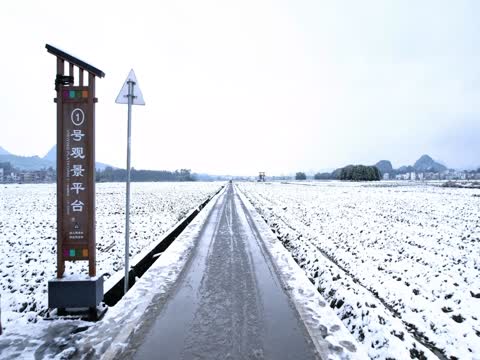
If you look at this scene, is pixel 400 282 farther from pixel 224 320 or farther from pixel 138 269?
Answer: pixel 138 269

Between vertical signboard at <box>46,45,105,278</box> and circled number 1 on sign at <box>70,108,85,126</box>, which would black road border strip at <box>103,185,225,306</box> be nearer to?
vertical signboard at <box>46,45,105,278</box>

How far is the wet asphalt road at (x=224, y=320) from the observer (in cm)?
343

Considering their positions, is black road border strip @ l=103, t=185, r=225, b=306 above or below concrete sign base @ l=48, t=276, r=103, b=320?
below

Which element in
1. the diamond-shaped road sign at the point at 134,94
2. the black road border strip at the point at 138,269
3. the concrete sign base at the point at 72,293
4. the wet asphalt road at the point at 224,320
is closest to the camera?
the wet asphalt road at the point at 224,320

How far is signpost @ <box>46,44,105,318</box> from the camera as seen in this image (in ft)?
13.4

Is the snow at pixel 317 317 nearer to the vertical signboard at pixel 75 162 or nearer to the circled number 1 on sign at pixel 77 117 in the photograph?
the vertical signboard at pixel 75 162

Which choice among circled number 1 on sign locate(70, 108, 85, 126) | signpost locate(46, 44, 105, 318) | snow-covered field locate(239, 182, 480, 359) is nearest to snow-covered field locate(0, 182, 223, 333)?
signpost locate(46, 44, 105, 318)

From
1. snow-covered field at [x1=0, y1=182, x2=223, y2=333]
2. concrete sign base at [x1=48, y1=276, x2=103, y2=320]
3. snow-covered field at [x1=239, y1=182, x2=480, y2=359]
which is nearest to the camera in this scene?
snow-covered field at [x1=239, y1=182, x2=480, y2=359]

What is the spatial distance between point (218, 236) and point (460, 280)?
6947 mm

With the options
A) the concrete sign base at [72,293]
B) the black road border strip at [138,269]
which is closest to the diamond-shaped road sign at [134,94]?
the concrete sign base at [72,293]

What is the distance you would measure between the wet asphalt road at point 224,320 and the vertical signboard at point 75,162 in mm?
1438

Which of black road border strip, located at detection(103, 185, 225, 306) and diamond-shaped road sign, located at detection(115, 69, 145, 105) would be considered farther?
diamond-shaped road sign, located at detection(115, 69, 145, 105)

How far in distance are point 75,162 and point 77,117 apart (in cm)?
66

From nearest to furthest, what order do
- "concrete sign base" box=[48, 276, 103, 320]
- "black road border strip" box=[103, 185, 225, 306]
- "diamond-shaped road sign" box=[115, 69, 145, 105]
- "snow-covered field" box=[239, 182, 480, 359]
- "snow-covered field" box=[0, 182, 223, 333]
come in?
"snow-covered field" box=[239, 182, 480, 359] → "concrete sign base" box=[48, 276, 103, 320] → "snow-covered field" box=[0, 182, 223, 333] → "black road border strip" box=[103, 185, 225, 306] → "diamond-shaped road sign" box=[115, 69, 145, 105]
